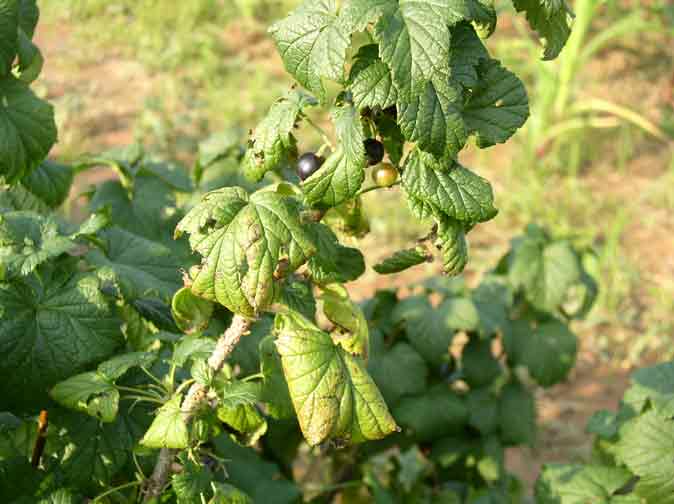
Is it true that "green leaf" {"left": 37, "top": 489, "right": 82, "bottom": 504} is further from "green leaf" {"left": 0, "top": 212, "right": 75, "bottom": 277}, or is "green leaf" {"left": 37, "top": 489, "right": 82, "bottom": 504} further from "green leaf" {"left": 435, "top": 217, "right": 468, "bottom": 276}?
"green leaf" {"left": 435, "top": 217, "right": 468, "bottom": 276}

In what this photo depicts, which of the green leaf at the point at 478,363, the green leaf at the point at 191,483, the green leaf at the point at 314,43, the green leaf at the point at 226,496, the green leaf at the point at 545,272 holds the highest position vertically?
the green leaf at the point at 314,43

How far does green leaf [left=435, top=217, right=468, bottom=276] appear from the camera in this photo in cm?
148

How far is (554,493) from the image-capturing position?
220 cm

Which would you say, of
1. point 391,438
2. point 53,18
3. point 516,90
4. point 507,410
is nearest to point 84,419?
point 516,90

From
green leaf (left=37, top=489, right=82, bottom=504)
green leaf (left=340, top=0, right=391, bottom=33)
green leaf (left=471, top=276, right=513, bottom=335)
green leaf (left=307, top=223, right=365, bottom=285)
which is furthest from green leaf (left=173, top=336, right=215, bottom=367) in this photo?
green leaf (left=471, top=276, right=513, bottom=335)

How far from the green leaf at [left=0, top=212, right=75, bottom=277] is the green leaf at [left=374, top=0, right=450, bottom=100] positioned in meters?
0.76

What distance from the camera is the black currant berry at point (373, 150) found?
146cm

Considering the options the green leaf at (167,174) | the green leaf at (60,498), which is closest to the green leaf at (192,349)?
the green leaf at (60,498)

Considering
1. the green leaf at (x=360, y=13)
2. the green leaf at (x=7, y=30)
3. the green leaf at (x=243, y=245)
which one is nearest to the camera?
the green leaf at (x=360, y=13)

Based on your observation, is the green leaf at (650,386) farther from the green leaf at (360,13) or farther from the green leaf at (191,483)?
the green leaf at (360,13)

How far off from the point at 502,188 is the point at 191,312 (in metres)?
3.65

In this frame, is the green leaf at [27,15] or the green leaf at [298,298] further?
the green leaf at [27,15]

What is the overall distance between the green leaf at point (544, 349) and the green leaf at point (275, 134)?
1.62 metres

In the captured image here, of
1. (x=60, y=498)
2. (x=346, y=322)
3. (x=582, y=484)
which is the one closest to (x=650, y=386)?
(x=582, y=484)
